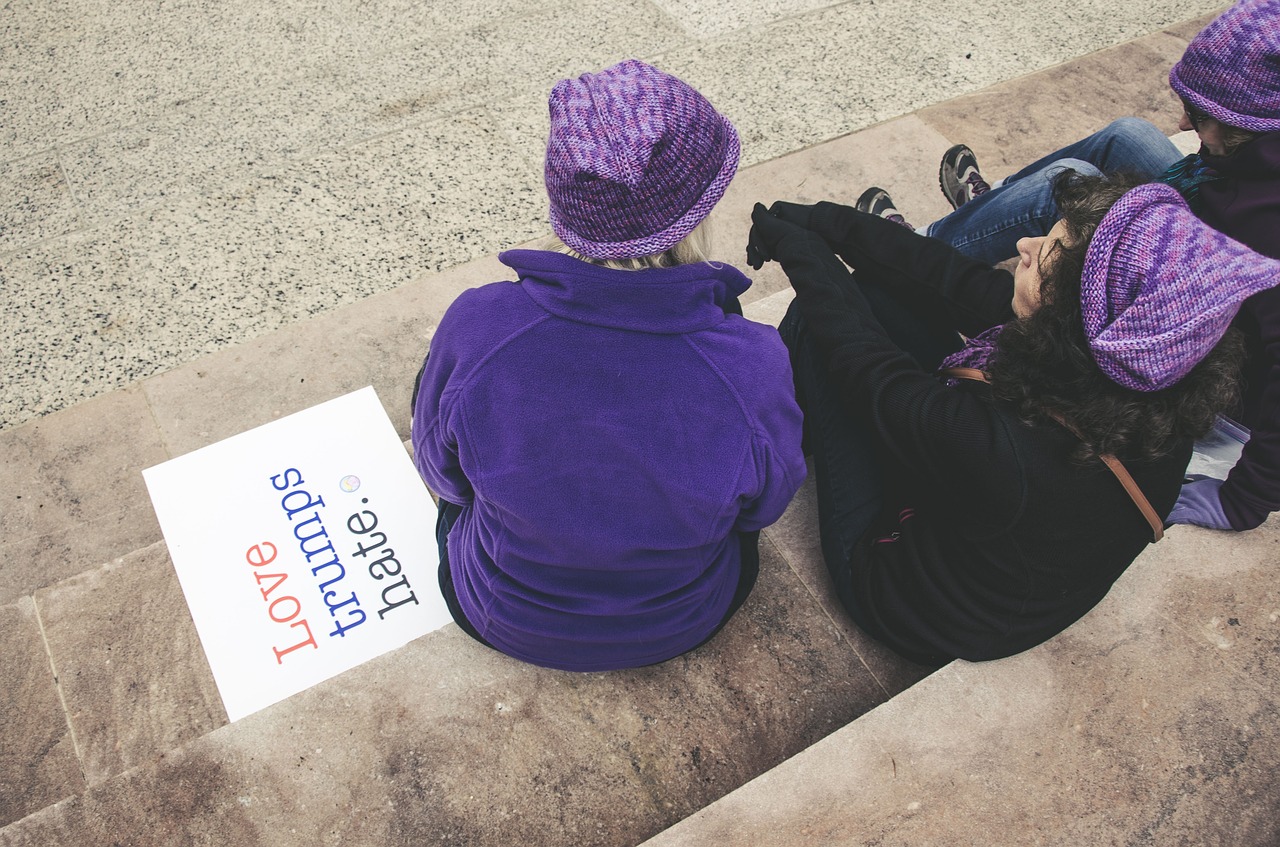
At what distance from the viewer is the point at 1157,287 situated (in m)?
1.41

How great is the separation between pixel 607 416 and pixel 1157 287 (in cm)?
88

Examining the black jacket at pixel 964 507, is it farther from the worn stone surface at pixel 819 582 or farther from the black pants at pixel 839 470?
the worn stone surface at pixel 819 582

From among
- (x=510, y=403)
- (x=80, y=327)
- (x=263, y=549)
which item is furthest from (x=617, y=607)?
(x=80, y=327)

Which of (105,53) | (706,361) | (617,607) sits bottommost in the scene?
(105,53)

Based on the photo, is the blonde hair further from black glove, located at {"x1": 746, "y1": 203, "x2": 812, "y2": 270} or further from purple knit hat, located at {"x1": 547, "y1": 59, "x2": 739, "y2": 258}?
black glove, located at {"x1": 746, "y1": 203, "x2": 812, "y2": 270}

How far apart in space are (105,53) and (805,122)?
298 cm

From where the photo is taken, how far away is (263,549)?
2.29 metres

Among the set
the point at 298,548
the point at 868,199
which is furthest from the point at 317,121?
the point at 868,199

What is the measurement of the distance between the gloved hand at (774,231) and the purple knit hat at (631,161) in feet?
2.65

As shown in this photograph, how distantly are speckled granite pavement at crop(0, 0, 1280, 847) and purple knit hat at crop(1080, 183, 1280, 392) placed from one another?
0.78 m

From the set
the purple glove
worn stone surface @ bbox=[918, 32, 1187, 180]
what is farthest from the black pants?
worn stone surface @ bbox=[918, 32, 1187, 180]

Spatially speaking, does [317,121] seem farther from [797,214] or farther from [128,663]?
[128,663]

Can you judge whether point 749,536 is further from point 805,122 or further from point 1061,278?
point 805,122

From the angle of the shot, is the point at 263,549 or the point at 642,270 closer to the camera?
the point at 642,270
